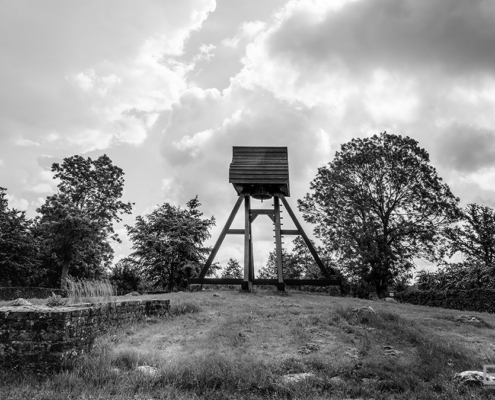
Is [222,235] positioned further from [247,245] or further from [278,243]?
[278,243]

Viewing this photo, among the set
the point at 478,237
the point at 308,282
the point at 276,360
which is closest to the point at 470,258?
the point at 478,237

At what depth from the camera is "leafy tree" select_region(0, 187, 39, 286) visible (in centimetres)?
3250

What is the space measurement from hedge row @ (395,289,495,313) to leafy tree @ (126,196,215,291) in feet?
56.6

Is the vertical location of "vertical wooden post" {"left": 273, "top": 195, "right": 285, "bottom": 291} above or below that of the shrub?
above

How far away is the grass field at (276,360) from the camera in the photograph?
601 cm

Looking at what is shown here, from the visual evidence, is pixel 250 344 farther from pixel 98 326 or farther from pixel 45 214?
pixel 45 214

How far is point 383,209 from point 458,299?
307 inches

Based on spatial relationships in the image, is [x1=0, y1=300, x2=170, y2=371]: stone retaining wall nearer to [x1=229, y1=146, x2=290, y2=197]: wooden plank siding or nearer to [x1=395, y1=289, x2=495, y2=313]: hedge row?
[x1=229, y1=146, x2=290, y2=197]: wooden plank siding

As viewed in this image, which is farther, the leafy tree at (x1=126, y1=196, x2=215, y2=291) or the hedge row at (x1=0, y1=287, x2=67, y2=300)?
the leafy tree at (x1=126, y1=196, x2=215, y2=291)

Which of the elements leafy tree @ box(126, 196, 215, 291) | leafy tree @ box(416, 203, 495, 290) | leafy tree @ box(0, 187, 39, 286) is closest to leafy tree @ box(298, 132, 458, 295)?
leafy tree @ box(416, 203, 495, 290)

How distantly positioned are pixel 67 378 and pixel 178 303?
6738 millimetres

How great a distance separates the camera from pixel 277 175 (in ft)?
69.7

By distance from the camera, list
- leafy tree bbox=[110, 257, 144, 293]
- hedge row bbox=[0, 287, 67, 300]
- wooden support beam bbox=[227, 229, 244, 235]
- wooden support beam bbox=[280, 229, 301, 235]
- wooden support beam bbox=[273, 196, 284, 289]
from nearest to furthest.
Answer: wooden support beam bbox=[273, 196, 284, 289]
wooden support beam bbox=[227, 229, 244, 235]
wooden support beam bbox=[280, 229, 301, 235]
hedge row bbox=[0, 287, 67, 300]
leafy tree bbox=[110, 257, 144, 293]

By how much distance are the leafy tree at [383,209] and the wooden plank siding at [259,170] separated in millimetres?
5550
